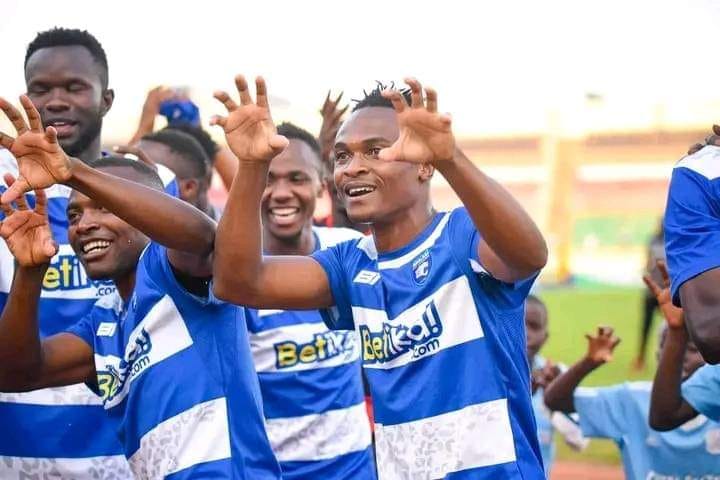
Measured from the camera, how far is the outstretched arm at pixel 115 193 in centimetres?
356

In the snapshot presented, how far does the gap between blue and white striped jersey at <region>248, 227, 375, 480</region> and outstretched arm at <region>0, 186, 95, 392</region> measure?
3.72ft

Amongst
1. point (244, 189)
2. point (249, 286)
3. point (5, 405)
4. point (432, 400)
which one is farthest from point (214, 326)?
point (5, 405)

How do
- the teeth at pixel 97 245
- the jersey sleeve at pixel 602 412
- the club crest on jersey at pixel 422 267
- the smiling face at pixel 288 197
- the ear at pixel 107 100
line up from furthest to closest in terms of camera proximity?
the jersey sleeve at pixel 602 412
the smiling face at pixel 288 197
the ear at pixel 107 100
the teeth at pixel 97 245
the club crest on jersey at pixel 422 267

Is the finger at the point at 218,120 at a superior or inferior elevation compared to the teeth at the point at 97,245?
superior

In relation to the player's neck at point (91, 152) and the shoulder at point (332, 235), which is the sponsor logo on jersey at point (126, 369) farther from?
the shoulder at point (332, 235)

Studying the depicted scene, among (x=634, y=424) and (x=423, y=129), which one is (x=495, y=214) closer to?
(x=423, y=129)

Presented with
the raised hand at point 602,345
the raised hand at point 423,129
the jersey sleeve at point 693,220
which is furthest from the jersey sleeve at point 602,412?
the raised hand at point 423,129

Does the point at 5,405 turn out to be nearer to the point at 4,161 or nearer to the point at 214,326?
the point at 4,161

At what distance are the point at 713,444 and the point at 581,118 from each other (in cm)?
2619

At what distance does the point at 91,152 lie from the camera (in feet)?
16.4

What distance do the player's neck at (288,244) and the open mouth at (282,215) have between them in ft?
0.23

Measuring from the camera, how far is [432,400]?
11.9 feet

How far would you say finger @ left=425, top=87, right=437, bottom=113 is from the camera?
3.29m

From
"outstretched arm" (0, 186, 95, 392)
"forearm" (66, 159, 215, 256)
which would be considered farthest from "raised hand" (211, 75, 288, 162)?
"outstretched arm" (0, 186, 95, 392)
